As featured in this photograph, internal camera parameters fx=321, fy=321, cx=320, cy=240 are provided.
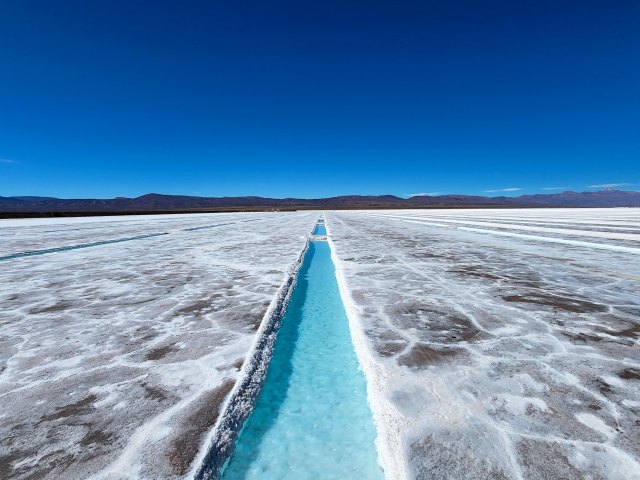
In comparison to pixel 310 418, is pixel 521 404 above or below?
above

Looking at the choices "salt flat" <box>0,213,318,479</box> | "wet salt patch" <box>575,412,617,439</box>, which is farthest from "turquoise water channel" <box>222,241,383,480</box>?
"wet salt patch" <box>575,412,617,439</box>

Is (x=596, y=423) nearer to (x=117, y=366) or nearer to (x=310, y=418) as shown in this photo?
(x=310, y=418)

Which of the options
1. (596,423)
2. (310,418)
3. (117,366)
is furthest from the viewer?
(117,366)

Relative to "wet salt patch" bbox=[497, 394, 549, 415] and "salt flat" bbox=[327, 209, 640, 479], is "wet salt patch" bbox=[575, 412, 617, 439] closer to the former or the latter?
"salt flat" bbox=[327, 209, 640, 479]

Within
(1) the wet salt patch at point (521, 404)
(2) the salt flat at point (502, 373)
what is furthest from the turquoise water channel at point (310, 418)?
(1) the wet salt patch at point (521, 404)

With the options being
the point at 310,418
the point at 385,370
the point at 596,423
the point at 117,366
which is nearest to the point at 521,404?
the point at 596,423

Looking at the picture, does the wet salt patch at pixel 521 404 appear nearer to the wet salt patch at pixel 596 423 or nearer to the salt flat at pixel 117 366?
the wet salt patch at pixel 596 423

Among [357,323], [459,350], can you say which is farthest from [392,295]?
[459,350]
